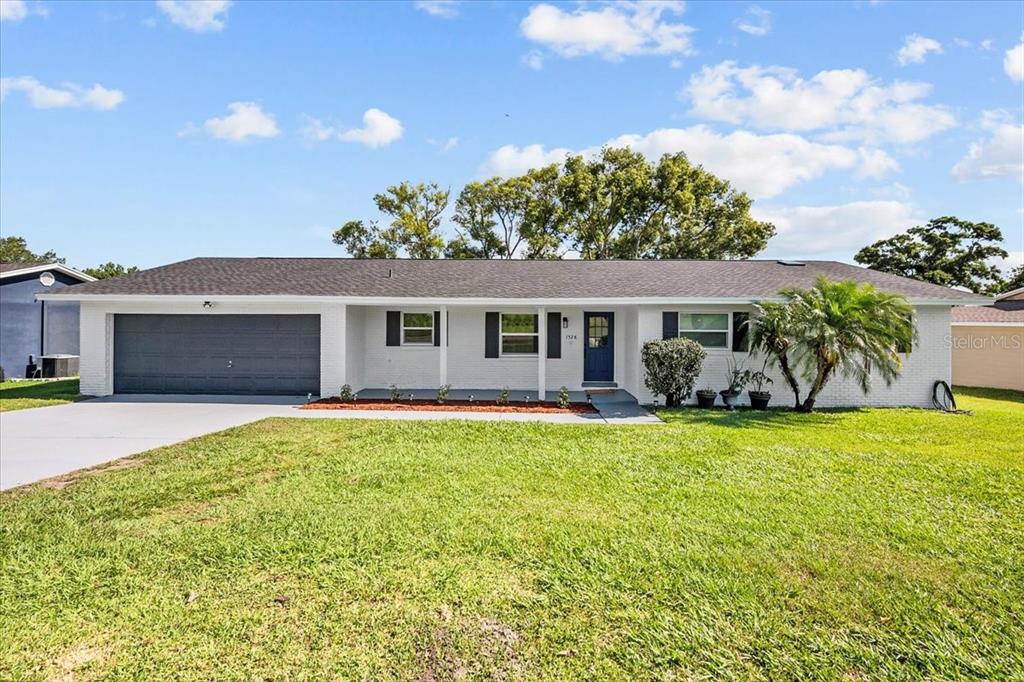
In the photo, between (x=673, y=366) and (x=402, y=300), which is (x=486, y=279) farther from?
(x=673, y=366)

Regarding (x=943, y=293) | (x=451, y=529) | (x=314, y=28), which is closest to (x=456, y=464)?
(x=451, y=529)

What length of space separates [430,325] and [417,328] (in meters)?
0.38

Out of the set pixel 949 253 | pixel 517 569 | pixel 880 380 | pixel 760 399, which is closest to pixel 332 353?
pixel 517 569

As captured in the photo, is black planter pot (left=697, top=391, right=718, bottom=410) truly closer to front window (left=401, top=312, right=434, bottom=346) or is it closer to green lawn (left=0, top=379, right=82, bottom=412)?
front window (left=401, top=312, right=434, bottom=346)

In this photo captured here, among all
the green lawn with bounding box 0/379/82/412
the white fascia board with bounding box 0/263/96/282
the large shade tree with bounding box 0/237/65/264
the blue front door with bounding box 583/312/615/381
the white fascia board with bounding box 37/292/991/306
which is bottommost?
the green lawn with bounding box 0/379/82/412

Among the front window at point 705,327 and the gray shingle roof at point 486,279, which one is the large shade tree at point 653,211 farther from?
the front window at point 705,327

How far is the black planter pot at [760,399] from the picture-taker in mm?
11352

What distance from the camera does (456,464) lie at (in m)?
6.59

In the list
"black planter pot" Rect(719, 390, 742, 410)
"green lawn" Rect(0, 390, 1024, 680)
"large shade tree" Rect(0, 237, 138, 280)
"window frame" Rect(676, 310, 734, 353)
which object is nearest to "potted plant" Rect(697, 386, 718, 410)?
"black planter pot" Rect(719, 390, 742, 410)

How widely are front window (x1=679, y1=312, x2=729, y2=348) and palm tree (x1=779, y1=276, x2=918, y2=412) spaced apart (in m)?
1.62

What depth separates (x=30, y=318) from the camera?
17516 mm

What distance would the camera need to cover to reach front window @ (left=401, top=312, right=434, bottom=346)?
45.8ft

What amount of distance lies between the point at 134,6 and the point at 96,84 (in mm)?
3357

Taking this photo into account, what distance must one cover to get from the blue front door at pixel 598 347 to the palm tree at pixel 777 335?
3.93 meters
